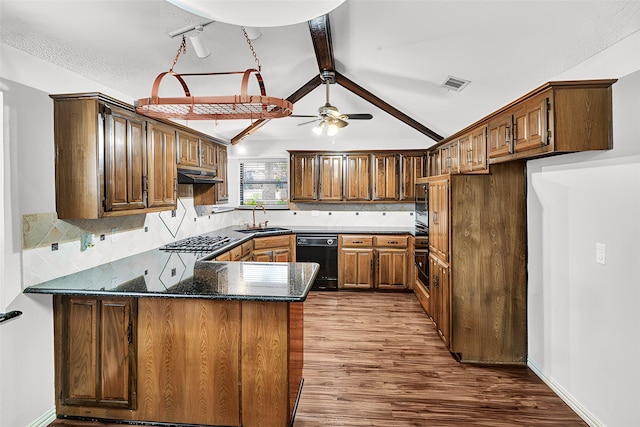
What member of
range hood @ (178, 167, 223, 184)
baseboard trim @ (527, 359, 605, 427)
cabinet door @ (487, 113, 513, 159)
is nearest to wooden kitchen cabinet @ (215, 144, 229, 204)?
range hood @ (178, 167, 223, 184)

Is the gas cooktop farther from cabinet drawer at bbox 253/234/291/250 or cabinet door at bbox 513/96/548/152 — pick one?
cabinet door at bbox 513/96/548/152

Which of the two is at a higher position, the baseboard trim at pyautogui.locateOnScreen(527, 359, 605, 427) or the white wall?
the white wall

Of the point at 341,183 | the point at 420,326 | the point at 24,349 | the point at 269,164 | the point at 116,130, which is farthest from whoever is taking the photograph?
the point at 269,164

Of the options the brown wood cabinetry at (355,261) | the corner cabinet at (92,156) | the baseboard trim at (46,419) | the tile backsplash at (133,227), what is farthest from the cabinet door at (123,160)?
the brown wood cabinetry at (355,261)

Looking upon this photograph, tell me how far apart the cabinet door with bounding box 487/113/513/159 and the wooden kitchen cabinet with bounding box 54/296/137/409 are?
116 inches

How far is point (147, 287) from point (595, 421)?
9.87 feet

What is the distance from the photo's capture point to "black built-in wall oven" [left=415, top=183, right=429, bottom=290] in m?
4.32

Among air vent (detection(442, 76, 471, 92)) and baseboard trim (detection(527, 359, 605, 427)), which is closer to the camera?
baseboard trim (detection(527, 359, 605, 427))

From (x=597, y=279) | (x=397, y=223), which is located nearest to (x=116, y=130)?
(x=597, y=279)

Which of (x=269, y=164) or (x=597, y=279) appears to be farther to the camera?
(x=269, y=164)

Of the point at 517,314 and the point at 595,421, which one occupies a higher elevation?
the point at 517,314

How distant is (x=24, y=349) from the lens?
7.56ft

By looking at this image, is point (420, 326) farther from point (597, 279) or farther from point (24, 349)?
point (24, 349)

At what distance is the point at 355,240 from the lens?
567 cm
